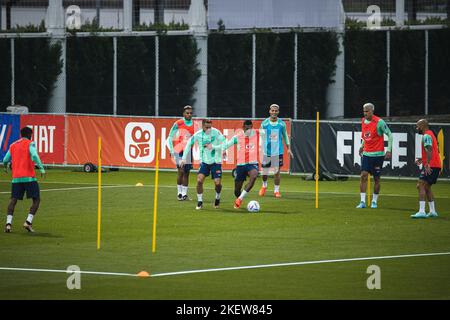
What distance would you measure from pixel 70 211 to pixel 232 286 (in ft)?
35.1

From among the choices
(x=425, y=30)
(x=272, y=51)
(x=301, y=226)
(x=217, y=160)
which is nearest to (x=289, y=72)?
(x=272, y=51)

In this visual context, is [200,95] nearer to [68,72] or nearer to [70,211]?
[68,72]

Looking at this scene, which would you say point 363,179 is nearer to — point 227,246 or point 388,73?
point 227,246

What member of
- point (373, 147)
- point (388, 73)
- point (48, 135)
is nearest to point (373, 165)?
point (373, 147)

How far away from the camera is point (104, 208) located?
25844 mm

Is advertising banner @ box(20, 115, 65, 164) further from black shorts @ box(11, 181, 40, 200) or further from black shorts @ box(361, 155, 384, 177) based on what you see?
black shorts @ box(11, 181, 40, 200)

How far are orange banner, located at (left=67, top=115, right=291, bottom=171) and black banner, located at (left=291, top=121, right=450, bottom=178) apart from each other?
94 cm

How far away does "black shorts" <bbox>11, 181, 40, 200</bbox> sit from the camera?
69.2 feet

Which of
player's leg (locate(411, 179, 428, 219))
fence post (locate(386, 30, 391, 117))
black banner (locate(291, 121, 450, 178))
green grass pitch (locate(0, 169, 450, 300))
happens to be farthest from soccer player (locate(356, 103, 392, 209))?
fence post (locate(386, 30, 391, 117))

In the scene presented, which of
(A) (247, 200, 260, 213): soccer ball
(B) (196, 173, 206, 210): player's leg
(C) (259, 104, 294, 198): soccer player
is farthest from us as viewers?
(C) (259, 104, 294, 198): soccer player

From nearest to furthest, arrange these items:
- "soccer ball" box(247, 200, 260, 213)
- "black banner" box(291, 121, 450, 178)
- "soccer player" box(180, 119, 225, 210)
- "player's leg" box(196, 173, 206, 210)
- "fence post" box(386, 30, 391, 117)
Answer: "soccer ball" box(247, 200, 260, 213)
"player's leg" box(196, 173, 206, 210)
"soccer player" box(180, 119, 225, 210)
"black banner" box(291, 121, 450, 178)
"fence post" box(386, 30, 391, 117)

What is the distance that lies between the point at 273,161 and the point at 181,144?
2642 millimetres

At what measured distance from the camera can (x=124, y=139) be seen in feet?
126

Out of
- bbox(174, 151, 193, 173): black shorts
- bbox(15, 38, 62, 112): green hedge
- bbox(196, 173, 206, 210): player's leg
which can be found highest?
bbox(15, 38, 62, 112): green hedge
